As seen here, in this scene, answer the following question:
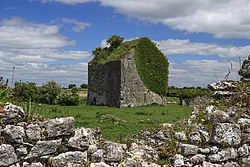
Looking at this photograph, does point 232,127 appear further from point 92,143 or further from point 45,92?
point 45,92

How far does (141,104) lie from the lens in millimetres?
35094

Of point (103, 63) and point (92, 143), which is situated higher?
point (103, 63)

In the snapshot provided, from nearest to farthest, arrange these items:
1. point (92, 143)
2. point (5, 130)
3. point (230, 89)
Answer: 1. point (5, 130)
2. point (92, 143)
3. point (230, 89)

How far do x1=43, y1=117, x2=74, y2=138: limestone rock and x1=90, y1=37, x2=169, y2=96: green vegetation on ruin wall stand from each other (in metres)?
28.3

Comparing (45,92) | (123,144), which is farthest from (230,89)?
(45,92)

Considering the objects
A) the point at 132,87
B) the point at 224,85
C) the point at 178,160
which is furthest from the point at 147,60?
the point at 178,160

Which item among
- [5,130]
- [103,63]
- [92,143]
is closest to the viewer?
[5,130]

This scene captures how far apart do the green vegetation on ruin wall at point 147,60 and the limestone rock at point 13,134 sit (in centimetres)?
2867

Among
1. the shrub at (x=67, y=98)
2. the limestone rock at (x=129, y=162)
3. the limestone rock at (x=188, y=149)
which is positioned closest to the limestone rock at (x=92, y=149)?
the limestone rock at (x=129, y=162)

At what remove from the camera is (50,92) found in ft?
98.7

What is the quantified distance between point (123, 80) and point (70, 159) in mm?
27389

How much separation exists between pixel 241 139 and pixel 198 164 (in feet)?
4.18

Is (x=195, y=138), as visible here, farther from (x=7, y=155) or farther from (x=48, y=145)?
(x=7, y=155)

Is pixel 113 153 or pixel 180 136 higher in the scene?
pixel 180 136
